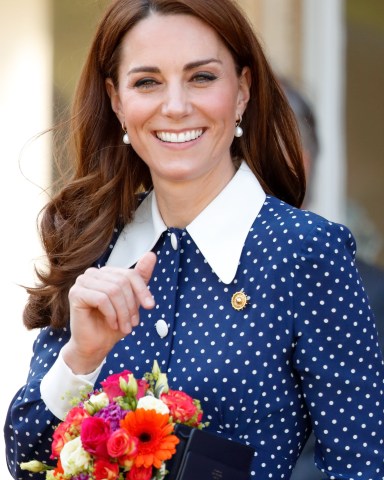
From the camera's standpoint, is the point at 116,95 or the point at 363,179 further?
the point at 363,179

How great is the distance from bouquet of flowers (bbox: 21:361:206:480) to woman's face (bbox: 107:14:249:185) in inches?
23.3

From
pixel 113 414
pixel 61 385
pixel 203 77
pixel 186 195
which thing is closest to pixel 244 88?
pixel 203 77

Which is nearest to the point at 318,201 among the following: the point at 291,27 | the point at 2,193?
the point at 291,27

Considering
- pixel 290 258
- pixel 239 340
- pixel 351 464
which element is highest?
pixel 290 258

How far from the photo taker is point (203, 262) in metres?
3.20

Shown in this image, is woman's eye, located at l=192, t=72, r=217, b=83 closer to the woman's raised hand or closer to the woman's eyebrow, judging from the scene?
→ the woman's eyebrow

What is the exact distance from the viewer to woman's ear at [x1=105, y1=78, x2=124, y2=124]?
11.0ft

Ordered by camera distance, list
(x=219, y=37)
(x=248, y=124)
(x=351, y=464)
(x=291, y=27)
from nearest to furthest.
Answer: (x=351, y=464)
(x=219, y=37)
(x=248, y=124)
(x=291, y=27)

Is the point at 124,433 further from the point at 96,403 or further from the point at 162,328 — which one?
the point at 162,328

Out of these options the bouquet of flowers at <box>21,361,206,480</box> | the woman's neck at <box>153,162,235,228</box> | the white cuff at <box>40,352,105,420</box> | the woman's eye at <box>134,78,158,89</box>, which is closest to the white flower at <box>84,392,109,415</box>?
the bouquet of flowers at <box>21,361,206,480</box>

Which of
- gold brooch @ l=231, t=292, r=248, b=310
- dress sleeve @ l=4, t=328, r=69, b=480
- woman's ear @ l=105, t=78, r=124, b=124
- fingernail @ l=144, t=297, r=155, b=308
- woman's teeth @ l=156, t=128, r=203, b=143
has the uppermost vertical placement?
woman's ear @ l=105, t=78, r=124, b=124

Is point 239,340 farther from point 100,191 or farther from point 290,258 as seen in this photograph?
point 100,191

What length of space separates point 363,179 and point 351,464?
3.92 metres

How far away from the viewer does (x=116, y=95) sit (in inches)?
133
